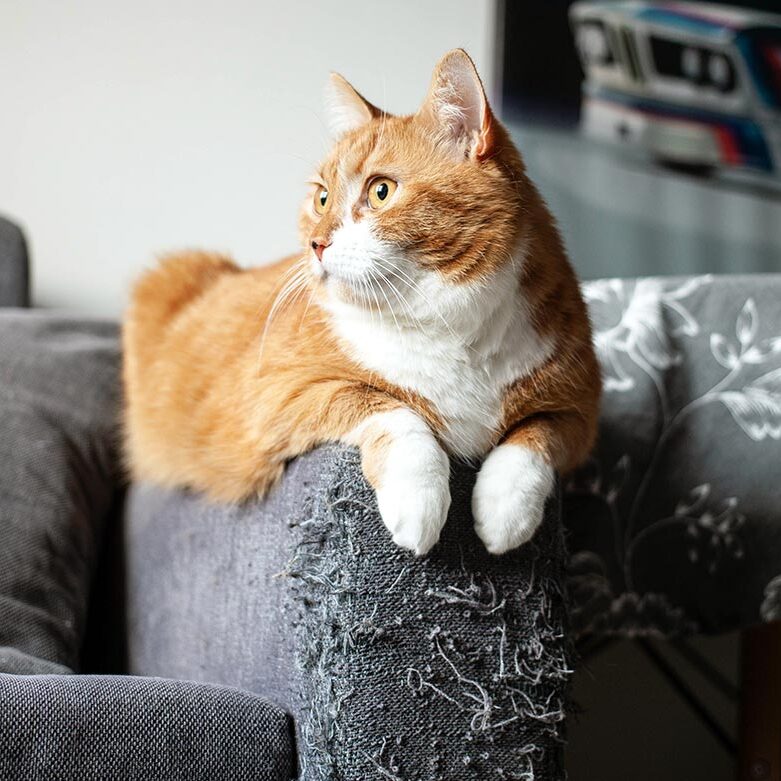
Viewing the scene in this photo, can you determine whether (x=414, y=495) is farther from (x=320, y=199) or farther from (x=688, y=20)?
(x=688, y=20)

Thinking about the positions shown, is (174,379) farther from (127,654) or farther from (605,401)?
(605,401)

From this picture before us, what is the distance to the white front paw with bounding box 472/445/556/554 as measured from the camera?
2.68ft

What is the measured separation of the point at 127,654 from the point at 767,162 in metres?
1.82

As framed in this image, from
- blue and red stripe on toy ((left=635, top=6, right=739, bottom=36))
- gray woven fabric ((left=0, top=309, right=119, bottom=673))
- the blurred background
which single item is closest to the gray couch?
gray woven fabric ((left=0, top=309, right=119, bottom=673))

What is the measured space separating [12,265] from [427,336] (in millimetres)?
1004

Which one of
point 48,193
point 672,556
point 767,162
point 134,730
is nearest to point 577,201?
point 767,162

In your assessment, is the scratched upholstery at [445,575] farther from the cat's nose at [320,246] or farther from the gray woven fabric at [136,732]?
the cat's nose at [320,246]

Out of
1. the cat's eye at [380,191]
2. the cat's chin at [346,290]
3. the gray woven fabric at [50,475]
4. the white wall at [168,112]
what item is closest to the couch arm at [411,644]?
the cat's chin at [346,290]

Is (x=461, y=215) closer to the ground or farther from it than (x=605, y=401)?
farther from it

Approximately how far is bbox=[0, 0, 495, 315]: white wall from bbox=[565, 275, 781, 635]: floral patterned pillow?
2.97 ft

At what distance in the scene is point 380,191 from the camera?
2.99 ft

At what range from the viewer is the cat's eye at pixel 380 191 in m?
0.90

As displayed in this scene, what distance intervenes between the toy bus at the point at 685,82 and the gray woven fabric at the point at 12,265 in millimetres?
1250

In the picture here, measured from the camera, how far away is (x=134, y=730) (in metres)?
0.81
